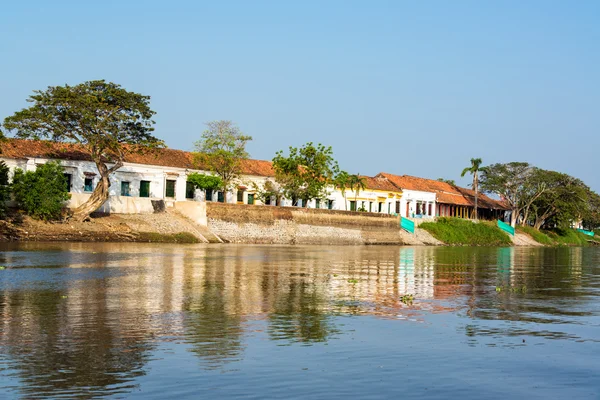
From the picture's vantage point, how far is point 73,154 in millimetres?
54125

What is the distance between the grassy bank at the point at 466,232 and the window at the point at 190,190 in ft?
79.2

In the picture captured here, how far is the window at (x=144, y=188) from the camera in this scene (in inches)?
2282

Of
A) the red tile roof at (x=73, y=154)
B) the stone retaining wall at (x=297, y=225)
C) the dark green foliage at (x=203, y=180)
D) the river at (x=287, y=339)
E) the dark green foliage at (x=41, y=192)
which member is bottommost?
the river at (x=287, y=339)

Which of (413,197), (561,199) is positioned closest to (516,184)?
(561,199)

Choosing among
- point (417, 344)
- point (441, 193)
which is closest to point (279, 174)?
point (441, 193)

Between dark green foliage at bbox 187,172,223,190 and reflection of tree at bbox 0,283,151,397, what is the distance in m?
45.2

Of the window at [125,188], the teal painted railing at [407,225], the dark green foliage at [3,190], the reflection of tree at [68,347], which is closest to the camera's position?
the reflection of tree at [68,347]

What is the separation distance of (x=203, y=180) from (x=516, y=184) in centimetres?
4347

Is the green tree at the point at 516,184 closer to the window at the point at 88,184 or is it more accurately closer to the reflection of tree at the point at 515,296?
the window at the point at 88,184

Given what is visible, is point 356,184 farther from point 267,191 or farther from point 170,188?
point 170,188

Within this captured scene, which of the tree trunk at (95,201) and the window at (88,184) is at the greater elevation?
the window at (88,184)

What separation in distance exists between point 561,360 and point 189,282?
11.6 m

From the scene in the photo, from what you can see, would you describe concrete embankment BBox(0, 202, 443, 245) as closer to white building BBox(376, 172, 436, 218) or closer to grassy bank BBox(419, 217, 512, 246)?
grassy bank BBox(419, 217, 512, 246)

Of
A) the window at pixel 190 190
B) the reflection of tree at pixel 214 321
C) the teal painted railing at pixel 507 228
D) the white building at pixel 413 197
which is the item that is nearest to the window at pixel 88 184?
the window at pixel 190 190
